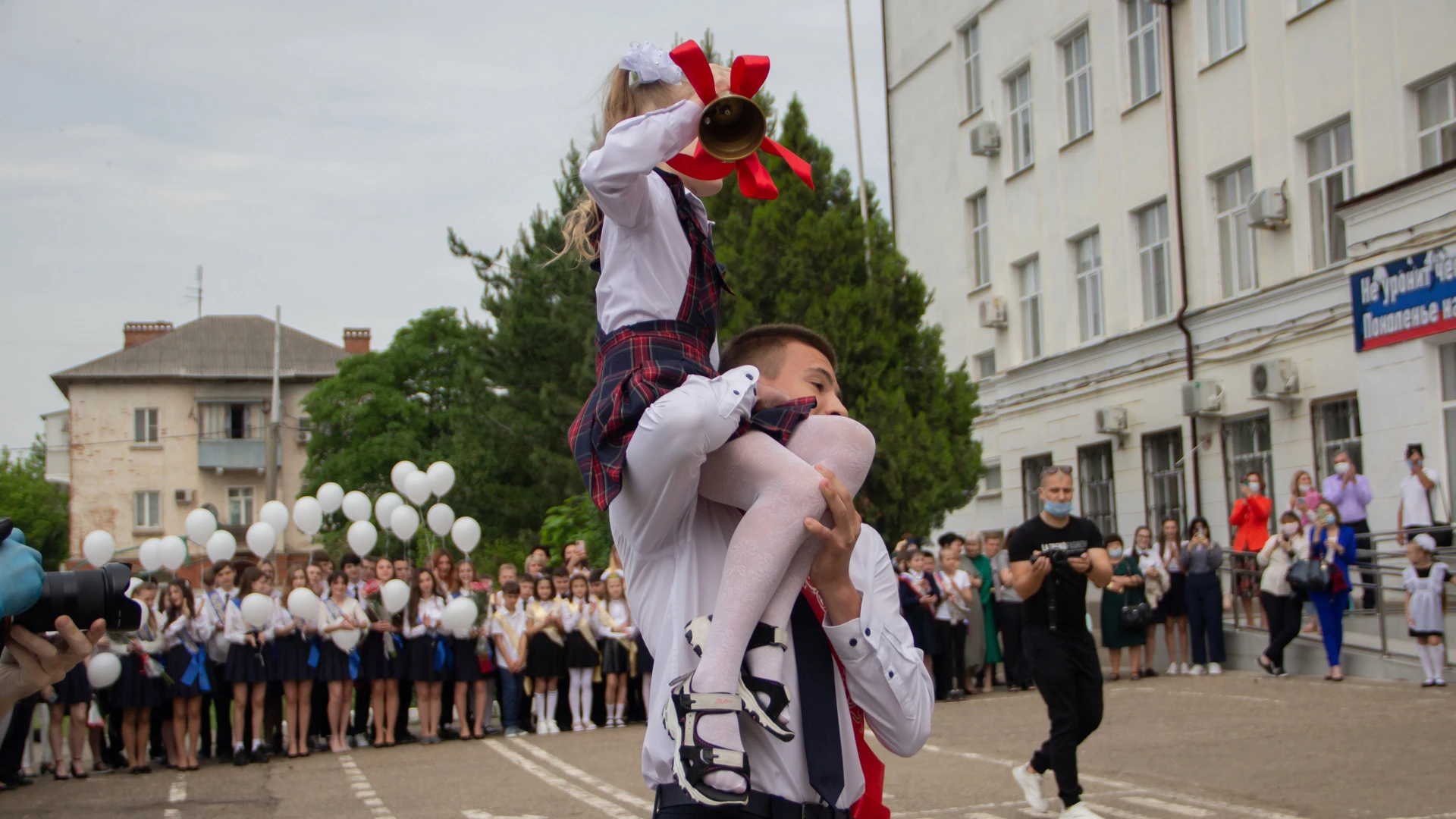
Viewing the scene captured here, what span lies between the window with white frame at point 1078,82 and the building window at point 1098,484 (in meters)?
5.65

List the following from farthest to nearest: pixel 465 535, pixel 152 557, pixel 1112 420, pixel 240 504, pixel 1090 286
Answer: pixel 240 504 < pixel 1090 286 < pixel 1112 420 < pixel 465 535 < pixel 152 557

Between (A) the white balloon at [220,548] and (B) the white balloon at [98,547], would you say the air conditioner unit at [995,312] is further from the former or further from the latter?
(B) the white balloon at [98,547]

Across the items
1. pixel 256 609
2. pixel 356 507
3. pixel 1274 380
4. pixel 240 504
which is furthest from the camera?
pixel 240 504

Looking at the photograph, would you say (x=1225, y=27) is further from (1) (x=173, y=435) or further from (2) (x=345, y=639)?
(1) (x=173, y=435)

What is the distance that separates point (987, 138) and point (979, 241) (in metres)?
2.43

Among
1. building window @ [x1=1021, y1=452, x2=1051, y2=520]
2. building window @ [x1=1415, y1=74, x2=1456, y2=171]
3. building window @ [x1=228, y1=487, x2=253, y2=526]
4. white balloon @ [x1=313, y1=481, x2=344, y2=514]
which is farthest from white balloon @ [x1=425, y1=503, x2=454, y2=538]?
building window @ [x1=228, y1=487, x2=253, y2=526]

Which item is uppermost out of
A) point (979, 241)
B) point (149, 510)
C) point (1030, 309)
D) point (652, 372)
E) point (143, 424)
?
point (979, 241)

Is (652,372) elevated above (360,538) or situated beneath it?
elevated above

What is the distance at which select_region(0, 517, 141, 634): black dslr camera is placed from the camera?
9.07ft

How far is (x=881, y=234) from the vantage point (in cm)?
2067

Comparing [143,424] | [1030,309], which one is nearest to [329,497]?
[1030,309]

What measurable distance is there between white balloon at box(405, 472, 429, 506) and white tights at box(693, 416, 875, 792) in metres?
15.7

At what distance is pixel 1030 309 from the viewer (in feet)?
87.6

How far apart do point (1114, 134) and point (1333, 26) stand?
5152 mm
